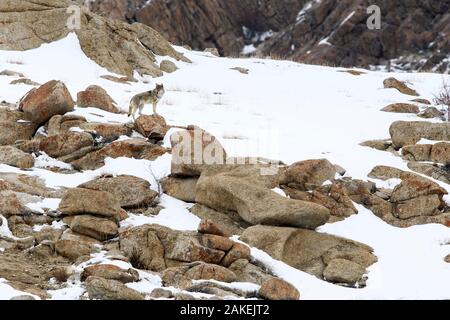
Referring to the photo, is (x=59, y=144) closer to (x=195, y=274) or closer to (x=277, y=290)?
(x=195, y=274)

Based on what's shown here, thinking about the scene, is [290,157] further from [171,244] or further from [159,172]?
[171,244]

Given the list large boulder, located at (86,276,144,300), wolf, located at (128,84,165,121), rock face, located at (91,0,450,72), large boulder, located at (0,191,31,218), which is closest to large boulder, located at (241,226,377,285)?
large boulder, located at (86,276,144,300)

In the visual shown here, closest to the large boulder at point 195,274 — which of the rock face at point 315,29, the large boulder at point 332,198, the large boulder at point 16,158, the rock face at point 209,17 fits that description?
the large boulder at point 332,198

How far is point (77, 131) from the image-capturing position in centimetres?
1196

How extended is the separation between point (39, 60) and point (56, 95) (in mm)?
6529

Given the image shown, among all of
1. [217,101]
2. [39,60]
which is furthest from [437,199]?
[39,60]

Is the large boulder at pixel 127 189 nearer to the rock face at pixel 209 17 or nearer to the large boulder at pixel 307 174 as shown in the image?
the large boulder at pixel 307 174

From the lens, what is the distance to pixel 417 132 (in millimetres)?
13094

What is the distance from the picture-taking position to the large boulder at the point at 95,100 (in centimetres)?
1359

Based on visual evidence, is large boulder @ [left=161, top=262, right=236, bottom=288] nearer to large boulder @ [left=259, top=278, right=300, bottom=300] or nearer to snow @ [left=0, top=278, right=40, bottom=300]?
large boulder @ [left=259, top=278, right=300, bottom=300]

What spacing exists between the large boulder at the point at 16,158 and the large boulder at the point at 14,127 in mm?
851

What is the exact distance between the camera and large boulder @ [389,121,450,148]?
1292 cm

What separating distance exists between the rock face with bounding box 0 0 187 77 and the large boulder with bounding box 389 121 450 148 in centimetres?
901
